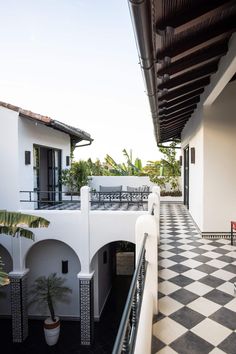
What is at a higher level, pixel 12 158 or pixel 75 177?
pixel 12 158

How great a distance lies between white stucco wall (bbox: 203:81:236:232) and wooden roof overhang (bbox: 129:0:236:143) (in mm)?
1966

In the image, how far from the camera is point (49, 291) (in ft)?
30.0

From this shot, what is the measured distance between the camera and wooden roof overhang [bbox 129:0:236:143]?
8.11 feet

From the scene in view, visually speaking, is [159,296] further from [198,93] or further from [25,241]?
[25,241]

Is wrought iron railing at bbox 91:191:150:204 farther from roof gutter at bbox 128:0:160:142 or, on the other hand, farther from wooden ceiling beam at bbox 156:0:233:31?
wooden ceiling beam at bbox 156:0:233:31

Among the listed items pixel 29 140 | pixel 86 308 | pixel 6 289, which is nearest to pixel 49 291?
pixel 86 308

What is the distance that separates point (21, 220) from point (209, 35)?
5.91 meters

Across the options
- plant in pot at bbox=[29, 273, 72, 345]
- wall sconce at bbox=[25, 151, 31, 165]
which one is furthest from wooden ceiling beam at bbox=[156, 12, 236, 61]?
plant in pot at bbox=[29, 273, 72, 345]

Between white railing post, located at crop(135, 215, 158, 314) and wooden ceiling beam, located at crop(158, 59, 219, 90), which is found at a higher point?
wooden ceiling beam, located at crop(158, 59, 219, 90)

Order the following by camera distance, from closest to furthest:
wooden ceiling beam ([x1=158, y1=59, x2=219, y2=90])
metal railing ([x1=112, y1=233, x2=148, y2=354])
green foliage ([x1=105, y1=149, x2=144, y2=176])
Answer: metal railing ([x1=112, y1=233, x2=148, y2=354]) < wooden ceiling beam ([x1=158, y1=59, x2=219, y2=90]) < green foliage ([x1=105, y1=149, x2=144, y2=176])

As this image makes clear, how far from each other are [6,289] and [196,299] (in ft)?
27.7

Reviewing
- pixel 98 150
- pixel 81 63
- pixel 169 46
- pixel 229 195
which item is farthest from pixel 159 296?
pixel 98 150

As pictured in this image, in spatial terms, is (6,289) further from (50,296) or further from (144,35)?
(144,35)

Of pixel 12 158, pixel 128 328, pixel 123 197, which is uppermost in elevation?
pixel 12 158
